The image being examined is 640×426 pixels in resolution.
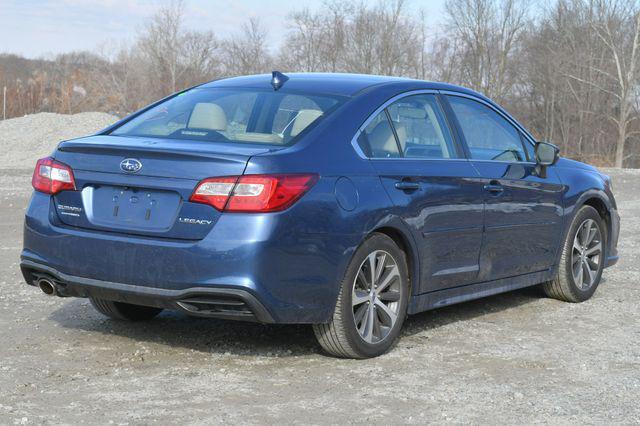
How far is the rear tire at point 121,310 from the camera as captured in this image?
6457mm

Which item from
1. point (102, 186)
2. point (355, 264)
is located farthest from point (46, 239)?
point (355, 264)

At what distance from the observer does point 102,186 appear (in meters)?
5.38

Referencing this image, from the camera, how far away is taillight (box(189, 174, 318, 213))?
4.99m

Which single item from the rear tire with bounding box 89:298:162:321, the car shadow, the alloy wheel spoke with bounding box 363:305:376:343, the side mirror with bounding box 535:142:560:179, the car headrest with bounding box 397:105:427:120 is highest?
the car headrest with bounding box 397:105:427:120

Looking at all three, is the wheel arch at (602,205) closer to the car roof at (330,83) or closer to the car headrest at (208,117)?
the car roof at (330,83)

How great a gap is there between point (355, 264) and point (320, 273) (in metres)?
0.28

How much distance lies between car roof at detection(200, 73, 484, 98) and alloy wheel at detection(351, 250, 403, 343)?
1045 millimetres

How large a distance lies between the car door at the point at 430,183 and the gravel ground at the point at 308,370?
20.2 inches

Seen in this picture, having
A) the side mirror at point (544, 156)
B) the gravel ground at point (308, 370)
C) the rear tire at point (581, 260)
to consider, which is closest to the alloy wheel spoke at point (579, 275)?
the rear tire at point (581, 260)

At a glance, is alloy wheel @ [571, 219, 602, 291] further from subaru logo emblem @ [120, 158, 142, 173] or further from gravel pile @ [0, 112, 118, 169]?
gravel pile @ [0, 112, 118, 169]

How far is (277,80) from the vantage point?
6.23m

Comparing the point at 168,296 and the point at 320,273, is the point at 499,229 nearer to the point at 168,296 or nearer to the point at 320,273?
the point at 320,273

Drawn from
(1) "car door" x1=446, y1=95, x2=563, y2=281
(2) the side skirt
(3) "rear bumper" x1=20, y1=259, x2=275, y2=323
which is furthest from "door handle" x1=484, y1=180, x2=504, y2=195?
(3) "rear bumper" x1=20, y1=259, x2=275, y2=323

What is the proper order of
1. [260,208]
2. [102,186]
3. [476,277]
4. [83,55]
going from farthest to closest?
[83,55] < [476,277] < [102,186] < [260,208]
